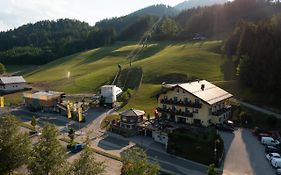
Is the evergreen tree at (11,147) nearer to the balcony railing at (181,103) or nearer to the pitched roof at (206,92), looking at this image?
the balcony railing at (181,103)

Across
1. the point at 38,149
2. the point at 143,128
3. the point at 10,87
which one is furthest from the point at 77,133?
the point at 10,87

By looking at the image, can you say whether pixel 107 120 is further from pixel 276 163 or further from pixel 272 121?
pixel 276 163

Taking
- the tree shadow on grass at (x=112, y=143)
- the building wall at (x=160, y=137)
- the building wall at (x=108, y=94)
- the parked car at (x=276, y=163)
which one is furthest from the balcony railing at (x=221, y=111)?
the building wall at (x=108, y=94)

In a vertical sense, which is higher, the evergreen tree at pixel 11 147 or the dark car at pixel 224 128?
the evergreen tree at pixel 11 147

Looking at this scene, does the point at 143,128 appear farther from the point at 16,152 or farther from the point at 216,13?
the point at 216,13

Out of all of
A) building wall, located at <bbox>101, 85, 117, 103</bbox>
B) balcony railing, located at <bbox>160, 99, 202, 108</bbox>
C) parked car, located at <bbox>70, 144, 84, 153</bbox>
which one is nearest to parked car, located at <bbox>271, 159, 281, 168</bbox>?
balcony railing, located at <bbox>160, 99, 202, 108</bbox>

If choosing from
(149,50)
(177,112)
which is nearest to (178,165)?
(177,112)
